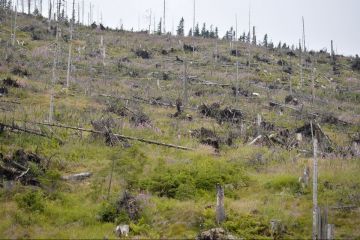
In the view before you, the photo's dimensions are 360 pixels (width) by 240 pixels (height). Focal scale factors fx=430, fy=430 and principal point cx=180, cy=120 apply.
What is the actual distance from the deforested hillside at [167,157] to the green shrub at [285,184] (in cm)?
5

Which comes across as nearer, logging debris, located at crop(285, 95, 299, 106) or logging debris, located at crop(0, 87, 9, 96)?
logging debris, located at crop(0, 87, 9, 96)

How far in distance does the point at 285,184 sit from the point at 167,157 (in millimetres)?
5528

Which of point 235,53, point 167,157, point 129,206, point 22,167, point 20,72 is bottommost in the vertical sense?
point 129,206

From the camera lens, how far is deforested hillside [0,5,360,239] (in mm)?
13289

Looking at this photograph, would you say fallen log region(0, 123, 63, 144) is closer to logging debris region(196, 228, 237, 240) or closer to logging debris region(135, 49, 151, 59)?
logging debris region(196, 228, 237, 240)

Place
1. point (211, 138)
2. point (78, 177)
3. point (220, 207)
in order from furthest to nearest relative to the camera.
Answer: point (211, 138)
point (78, 177)
point (220, 207)

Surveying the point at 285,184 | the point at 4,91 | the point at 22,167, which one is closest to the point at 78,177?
the point at 22,167

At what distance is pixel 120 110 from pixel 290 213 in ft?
53.0

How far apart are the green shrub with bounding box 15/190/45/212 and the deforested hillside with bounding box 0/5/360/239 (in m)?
0.03

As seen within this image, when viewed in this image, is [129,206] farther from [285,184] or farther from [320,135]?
[320,135]

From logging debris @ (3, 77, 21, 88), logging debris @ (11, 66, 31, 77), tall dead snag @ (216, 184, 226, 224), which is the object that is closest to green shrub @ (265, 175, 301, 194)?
tall dead snag @ (216, 184, 226, 224)

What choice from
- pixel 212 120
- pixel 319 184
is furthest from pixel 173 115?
pixel 319 184

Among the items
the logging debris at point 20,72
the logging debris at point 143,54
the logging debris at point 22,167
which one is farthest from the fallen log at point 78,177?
the logging debris at point 143,54

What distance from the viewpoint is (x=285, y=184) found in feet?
53.0
